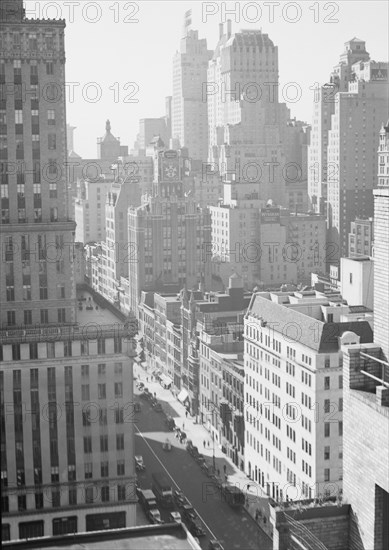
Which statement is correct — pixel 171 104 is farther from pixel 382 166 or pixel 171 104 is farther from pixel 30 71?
pixel 382 166

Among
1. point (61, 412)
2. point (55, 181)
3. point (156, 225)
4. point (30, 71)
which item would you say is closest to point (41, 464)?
point (61, 412)

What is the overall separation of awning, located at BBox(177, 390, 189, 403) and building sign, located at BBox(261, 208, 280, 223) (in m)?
7.86

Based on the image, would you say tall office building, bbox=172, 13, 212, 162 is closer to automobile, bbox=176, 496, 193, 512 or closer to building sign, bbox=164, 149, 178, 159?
building sign, bbox=164, 149, 178, 159

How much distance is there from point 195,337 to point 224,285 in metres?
5.84

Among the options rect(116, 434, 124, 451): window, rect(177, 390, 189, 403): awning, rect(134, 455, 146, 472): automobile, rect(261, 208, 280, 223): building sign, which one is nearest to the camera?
rect(116, 434, 124, 451): window

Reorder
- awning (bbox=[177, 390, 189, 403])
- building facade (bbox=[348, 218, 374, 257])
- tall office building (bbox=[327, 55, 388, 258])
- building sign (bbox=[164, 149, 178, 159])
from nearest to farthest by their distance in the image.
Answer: awning (bbox=[177, 390, 189, 403]) < building sign (bbox=[164, 149, 178, 159]) < building facade (bbox=[348, 218, 374, 257]) < tall office building (bbox=[327, 55, 388, 258])

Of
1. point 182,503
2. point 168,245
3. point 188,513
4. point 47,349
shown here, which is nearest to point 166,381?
point 168,245

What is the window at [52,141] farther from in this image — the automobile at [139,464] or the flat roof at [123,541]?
the flat roof at [123,541]

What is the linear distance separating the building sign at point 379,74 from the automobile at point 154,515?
722 inches

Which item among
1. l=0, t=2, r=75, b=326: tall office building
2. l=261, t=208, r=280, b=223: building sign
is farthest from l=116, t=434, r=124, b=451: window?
l=261, t=208, r=280, b=223: building sign

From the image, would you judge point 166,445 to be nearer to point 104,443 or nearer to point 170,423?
point 170,423

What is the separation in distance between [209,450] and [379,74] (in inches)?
643

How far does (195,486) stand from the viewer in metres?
10.4

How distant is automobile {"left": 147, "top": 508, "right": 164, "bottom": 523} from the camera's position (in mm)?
8562
